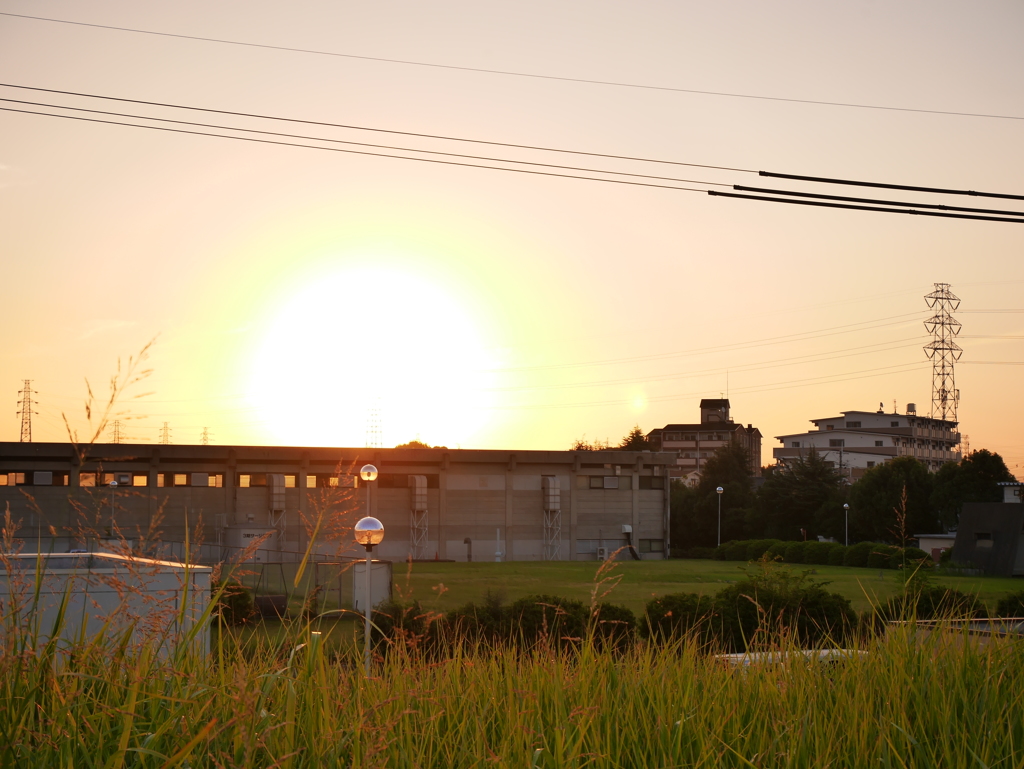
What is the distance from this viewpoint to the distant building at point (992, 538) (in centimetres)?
3931

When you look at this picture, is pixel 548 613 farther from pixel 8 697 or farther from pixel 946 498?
pixel 946 498

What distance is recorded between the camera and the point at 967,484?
61.0 m

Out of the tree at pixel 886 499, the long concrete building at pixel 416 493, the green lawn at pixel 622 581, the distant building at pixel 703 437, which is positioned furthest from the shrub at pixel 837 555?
the distant building at pixel 703 437

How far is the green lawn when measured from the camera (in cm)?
2631

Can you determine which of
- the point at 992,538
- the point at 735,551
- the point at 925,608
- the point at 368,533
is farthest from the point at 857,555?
the point at 368,533

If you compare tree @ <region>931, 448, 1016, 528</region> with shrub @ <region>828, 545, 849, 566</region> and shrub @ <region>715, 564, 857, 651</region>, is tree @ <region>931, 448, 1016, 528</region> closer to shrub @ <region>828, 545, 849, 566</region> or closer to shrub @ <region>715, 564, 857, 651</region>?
shrub @ <region>828, 545, 849, 566</region>

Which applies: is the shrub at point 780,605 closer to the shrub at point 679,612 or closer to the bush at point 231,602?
the shrub at point 679,612

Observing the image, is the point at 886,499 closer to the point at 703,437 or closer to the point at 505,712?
the point at 505,712

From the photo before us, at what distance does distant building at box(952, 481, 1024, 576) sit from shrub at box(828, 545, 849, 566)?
530 centimetres

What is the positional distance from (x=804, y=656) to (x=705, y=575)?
34.9 m

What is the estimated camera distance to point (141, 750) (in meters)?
2.71

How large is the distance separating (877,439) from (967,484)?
44.4m

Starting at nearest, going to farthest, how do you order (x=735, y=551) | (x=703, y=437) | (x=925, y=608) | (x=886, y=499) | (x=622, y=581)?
1. (x=925, y=608)
2. (x=622, y=581)
3. (x=735, y=551)
4. (x=886, y=499)
5. (x=703, y=437)

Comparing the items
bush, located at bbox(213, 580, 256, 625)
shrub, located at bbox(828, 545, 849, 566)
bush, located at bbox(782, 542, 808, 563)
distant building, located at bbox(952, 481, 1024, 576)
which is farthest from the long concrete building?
bush, located at bbox(213, 580, 256, 625)
